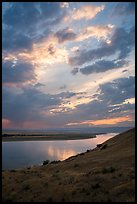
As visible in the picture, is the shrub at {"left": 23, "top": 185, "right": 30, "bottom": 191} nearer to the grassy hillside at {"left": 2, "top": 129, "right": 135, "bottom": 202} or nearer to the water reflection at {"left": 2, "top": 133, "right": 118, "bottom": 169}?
the grassy hillside at {"left": 2, "top": 129, "right": 135, "bottom": 202}

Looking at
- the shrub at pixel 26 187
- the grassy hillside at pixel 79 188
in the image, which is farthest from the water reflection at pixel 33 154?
the shrub at pixel 26 187

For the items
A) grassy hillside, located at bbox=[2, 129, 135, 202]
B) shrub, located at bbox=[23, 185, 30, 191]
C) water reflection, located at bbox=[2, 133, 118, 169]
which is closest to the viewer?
grassy hillside, located at bbox=[2, 129, 135, 202]

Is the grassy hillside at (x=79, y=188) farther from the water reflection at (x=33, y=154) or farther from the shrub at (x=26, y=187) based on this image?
the water reflection at (x=33, y=154)

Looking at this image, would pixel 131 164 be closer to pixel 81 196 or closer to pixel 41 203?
pixel 81 196

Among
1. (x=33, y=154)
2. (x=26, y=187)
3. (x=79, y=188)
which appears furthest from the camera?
(x=33, y=154)

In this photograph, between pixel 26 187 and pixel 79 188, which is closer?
pixel 79 188

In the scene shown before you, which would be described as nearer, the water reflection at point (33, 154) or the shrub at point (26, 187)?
the shrub at point (26, 187)

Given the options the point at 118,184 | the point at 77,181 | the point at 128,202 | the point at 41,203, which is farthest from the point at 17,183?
the point at 128,202

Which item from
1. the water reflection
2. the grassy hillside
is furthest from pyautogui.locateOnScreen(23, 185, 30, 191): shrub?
the water reflection

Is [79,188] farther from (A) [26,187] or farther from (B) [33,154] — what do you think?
(B) [33,154]

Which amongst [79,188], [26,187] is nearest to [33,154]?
[26,187]

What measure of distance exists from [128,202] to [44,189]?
679 centimetres

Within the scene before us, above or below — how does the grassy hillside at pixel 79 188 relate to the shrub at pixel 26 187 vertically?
above

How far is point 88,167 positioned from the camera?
27.6 metres
